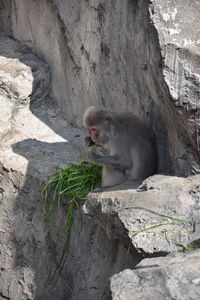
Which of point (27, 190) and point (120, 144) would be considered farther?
point (27, 190)

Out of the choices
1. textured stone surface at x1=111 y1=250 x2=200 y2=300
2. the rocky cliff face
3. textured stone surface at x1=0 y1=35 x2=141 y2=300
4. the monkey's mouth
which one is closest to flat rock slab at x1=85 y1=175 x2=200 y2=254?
the rocky cliff face

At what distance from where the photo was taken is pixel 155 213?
5.47 meters

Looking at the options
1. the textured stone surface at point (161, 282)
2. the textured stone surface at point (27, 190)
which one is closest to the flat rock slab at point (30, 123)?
Answer: the textured stone surface at point (27, 190)

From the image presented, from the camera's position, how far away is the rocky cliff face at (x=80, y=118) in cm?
552

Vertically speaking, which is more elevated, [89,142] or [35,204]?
[89,142]

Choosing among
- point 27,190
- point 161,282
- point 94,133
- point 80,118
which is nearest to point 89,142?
point 94,133

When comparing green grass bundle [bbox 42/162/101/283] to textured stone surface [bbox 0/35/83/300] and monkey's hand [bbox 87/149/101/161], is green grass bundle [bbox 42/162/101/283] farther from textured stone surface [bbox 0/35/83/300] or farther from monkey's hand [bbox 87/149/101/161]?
monkey's hand [bbox 87/149/101/161]

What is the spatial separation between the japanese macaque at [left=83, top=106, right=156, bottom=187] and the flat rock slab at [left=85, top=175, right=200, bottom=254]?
1.78 ft

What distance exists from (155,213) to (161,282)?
0.96 m

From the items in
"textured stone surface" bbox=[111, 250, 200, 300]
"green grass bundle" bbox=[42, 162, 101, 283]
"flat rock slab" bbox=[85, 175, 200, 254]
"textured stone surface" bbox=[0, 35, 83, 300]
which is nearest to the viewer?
"textured stone surface" bbox=[111, 250, 200, 300]

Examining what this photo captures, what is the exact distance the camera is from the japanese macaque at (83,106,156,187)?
650cm

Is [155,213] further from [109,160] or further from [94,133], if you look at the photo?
[94,133]

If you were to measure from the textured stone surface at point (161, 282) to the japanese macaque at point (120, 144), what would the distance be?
5.82 ft

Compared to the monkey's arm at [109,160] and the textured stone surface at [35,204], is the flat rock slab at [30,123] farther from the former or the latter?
the monkey's arm at [109,160]
